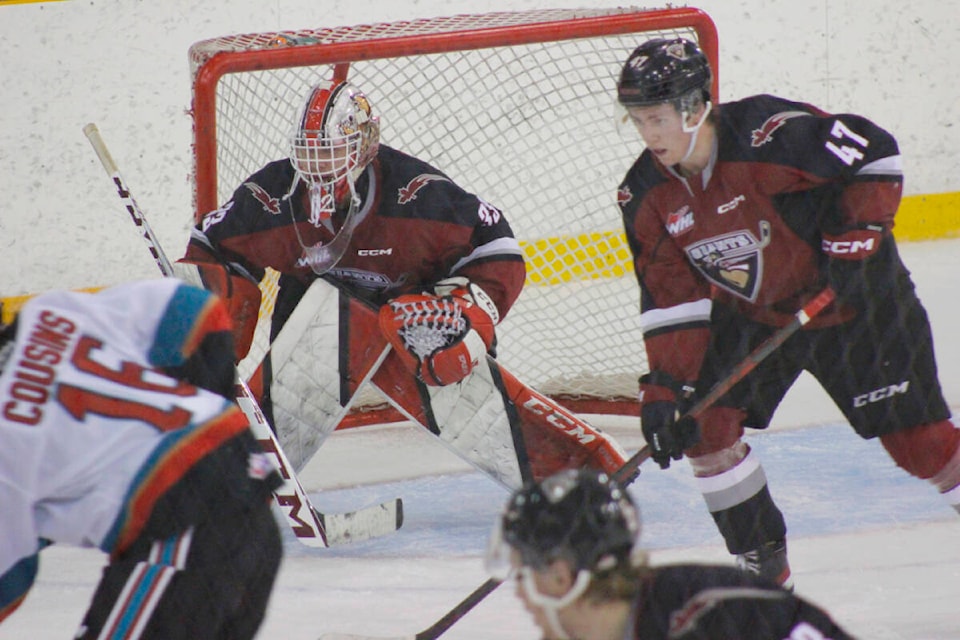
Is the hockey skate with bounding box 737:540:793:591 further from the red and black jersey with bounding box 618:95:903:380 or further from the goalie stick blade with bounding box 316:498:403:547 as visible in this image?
the goalie stick blade with bounding box 316:498:403:547

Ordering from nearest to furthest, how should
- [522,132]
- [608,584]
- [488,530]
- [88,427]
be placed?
[608,584] < [88,427] < [488,530] < [522,132]

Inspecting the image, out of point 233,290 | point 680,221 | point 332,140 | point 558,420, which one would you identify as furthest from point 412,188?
point 680,221

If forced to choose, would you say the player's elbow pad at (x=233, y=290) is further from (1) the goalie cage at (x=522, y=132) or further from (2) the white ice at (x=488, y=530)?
(2) the white ice at (x=488, y=530)

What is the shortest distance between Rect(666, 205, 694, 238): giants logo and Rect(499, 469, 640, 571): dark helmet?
1.24 metres

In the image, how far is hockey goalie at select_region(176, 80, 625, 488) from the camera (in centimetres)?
288

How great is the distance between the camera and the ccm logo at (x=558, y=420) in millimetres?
3064

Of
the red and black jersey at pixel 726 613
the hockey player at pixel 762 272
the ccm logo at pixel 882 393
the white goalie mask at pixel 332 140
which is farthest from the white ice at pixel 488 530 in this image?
the red and black jersey at pixel 726 613

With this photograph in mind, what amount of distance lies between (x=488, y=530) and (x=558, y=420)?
0.99 feet

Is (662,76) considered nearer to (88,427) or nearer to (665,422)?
(665,422)

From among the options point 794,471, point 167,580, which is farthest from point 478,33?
point 167,580

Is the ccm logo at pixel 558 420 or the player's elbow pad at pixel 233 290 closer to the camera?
the player's elbow pad at pixel 233 290

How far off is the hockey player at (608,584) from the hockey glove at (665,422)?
108cm

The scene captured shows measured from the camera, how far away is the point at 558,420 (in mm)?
3070

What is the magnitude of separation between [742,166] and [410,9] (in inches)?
100
